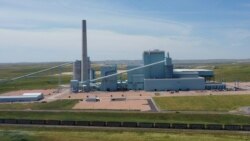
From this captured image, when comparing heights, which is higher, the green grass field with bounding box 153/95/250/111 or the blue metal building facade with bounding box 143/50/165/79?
the blue metal building facade with bounding box 143/50/165/79

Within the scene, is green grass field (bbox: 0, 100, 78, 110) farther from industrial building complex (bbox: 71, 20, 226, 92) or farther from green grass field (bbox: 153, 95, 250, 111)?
industrial building complex (bbox: 71, 20, 226, 92)

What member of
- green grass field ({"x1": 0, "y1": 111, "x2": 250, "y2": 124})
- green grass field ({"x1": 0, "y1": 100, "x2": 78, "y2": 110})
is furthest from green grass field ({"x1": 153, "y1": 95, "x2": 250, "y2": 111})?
green grass field ({"x1": 0, "y1": 100, "x2": 78, "y2": 110})

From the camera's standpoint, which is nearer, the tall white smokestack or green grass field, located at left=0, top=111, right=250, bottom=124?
green grass field, located at left=0, top=111, right=250, bottom=124

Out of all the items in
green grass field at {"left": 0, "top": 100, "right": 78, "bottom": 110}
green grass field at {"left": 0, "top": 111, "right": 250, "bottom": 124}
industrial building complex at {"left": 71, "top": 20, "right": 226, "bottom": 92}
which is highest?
industrial building complex at {"left": 71, "top": 20, "right": 226, "bottom": 92}

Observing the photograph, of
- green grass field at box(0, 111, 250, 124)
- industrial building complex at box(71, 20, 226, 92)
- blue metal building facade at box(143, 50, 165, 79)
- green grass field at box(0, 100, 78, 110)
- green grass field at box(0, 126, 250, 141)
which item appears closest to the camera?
green grass field at box(0, 126, 250, 141)

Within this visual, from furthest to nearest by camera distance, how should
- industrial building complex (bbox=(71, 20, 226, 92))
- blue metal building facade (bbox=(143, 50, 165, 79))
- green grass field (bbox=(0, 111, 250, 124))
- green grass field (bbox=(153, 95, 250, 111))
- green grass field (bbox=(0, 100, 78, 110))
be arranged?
blue metal building facade (bbox=(143, 50, 165, 79))
industrial building complex (bbox=(71, 20, 226, 92))
green grass field (bbox=(0, 100, 78, 110))
green grass field (bbox=(153, 95, 250, 111))
green grass field (bbox=(0, 111, 250, 124))

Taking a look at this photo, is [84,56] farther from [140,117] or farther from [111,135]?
[111,135]
